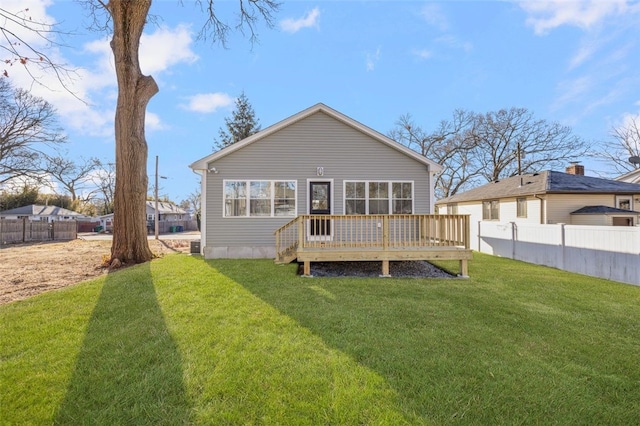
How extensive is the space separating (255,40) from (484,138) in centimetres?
2353

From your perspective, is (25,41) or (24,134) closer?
(25,41)

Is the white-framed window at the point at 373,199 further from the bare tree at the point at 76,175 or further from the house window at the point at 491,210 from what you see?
the bare tree at the point at 76,175

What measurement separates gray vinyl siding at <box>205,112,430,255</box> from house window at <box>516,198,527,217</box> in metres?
7.76

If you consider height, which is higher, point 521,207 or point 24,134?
point 24,134

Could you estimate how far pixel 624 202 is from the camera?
44.6 feet

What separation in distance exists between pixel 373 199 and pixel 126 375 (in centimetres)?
823

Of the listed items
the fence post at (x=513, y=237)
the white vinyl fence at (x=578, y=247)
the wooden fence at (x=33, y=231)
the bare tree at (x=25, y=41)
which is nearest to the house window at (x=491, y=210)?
the white vinyl fence at (x=578, y=247)

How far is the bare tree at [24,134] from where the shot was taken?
2044 cm

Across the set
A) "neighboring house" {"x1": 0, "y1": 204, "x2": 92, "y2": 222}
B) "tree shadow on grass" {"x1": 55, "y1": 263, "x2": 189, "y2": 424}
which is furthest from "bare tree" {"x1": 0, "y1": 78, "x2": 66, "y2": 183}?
"tree shadow on grass" {"x1": 55, "y1": 263, "x2": 189, "y2": 424}

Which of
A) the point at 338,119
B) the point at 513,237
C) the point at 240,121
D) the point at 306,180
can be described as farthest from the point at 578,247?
the point at 240,121

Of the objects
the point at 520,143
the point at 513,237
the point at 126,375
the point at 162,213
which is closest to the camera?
the point at 126,375

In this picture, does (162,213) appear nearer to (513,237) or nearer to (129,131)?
(129,131)

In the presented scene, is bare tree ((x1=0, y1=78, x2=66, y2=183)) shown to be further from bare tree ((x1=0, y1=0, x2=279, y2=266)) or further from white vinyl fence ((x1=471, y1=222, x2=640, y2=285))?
white vinyl fence ((x1=471, y1=222, x2=640, y2=285))

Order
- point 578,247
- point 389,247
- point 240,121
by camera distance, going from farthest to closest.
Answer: point 240,121, point 578,247, point 389,247
